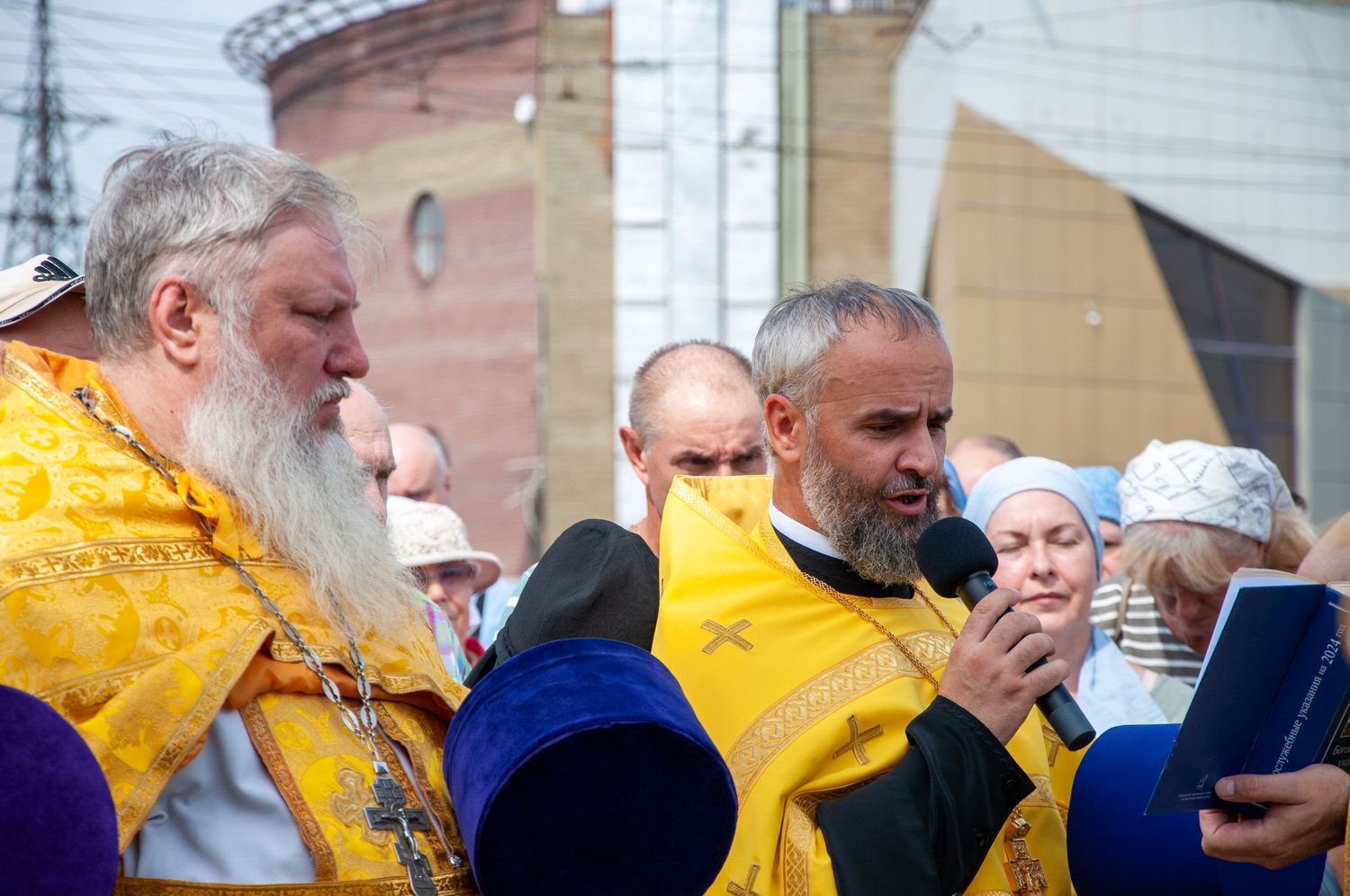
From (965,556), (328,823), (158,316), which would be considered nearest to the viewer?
(328,823)

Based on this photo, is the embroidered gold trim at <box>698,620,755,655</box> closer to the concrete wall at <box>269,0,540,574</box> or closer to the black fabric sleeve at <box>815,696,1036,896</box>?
the black fabric sleeve at <box>815,696,1036,896</box>

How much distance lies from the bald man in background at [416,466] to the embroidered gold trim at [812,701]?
357 cm

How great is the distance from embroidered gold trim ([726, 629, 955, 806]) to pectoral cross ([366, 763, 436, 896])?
0.63 meters

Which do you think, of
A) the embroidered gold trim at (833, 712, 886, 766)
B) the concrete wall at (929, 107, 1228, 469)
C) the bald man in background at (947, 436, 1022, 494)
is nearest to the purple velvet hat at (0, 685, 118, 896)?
the embroidered gold trim at (833, 712, 886, 766)

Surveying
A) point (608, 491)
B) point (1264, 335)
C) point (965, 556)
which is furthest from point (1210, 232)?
point (965, 556)

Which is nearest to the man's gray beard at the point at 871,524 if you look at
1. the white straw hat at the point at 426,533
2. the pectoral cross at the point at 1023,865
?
the pectoral cross at the point at 1023,865

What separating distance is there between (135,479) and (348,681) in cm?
49

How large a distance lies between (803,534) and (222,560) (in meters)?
1.25

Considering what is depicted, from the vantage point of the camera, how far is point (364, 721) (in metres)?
2.47

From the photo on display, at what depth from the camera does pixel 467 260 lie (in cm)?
2469

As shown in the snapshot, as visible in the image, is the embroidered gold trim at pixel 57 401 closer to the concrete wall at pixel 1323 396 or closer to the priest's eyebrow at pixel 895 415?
the priest's eyebrow at pixel 895 415

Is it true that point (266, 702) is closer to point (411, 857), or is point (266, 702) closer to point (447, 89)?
point (411, 857)

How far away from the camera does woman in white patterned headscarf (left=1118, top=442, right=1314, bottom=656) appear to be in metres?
4.63

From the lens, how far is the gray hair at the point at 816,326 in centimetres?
306
